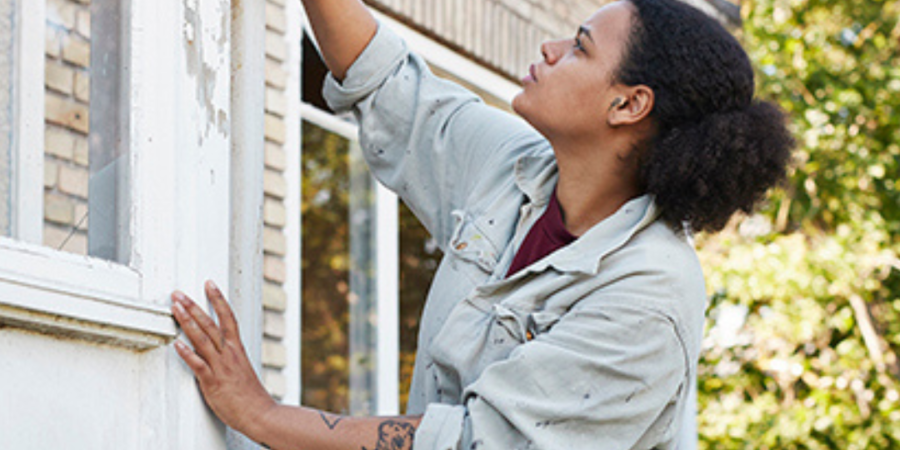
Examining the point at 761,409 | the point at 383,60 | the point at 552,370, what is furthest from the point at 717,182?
the point at 761,409

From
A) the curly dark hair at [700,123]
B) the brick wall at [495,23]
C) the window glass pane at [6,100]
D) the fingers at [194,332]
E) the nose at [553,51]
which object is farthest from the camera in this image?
the brick wall at [495,23]

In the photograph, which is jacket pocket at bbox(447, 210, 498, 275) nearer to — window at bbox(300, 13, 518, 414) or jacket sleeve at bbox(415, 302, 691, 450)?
jacket sleeve at bbox(415, 302, 691, 450)

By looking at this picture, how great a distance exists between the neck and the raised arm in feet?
1.30

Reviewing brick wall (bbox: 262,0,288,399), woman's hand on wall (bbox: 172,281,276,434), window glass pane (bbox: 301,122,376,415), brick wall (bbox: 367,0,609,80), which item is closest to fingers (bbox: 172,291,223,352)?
woman's hand on wall (bbox: 172,281,276,434)

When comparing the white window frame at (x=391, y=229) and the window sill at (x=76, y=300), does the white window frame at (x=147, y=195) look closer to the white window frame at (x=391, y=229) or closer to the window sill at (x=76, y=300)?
the window sill at (x=76, y=300)

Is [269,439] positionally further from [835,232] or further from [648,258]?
[835,232]

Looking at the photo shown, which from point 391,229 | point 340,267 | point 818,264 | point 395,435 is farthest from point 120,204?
point 818,264

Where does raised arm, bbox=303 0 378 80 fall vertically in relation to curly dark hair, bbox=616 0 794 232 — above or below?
above

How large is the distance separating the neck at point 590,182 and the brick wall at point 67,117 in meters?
0.80

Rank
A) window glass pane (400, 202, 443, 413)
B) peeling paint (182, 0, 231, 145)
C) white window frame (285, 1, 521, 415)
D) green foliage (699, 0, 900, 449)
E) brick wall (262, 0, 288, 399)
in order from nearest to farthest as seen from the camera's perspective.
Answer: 1. peeling paint (182, 0, 231, 145)
2. brick wall (262, 0, 288, 399)
3. white window frame (285, 1, 521, 415)
4. window glass pane (400, 202, 443, 413)
5. green foliage (699, 0, 900, 449)

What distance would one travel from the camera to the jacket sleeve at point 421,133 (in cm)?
248

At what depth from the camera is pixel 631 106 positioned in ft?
7.74

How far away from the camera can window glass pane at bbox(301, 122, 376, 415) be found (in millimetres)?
5684

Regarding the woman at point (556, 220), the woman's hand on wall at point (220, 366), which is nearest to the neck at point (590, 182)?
the woman at point (556, 220)
